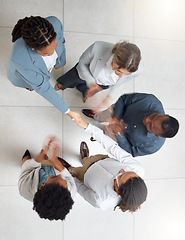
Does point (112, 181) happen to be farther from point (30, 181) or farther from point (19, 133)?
point (19, 133)

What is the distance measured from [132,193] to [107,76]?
3.03ft

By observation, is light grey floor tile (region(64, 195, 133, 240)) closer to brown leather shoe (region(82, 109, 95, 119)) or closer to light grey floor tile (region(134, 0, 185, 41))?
brown leather shoe (region(82, 109, 95, 119))

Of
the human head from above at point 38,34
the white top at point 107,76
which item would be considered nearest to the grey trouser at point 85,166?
the white top at point 107,76

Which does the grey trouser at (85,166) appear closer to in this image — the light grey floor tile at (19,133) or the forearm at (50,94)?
the light grey floor tile at (19,133)

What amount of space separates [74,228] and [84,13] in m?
2.38

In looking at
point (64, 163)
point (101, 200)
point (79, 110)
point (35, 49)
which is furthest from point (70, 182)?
point (35, 49)

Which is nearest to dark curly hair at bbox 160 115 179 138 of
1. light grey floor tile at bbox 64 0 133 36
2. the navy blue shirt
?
the navy blue shirt

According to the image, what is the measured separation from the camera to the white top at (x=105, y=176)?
5.63 ft

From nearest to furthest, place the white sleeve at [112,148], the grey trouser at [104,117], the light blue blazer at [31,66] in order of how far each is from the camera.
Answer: the light blue blazer at [31,66] → the white sleeve at [112,148] → the grey trouser at [104,117]

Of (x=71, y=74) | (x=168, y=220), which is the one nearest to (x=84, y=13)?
(x=71, y=74)

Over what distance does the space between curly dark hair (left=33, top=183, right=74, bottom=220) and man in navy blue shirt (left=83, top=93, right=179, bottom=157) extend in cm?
80

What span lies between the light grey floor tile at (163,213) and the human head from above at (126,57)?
1537 mm

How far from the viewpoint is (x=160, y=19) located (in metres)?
2.78

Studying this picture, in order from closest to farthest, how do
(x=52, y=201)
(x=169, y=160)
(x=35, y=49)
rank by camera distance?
(x=35, y=49)
(x=52, y=201)
(x=169, y=160)
